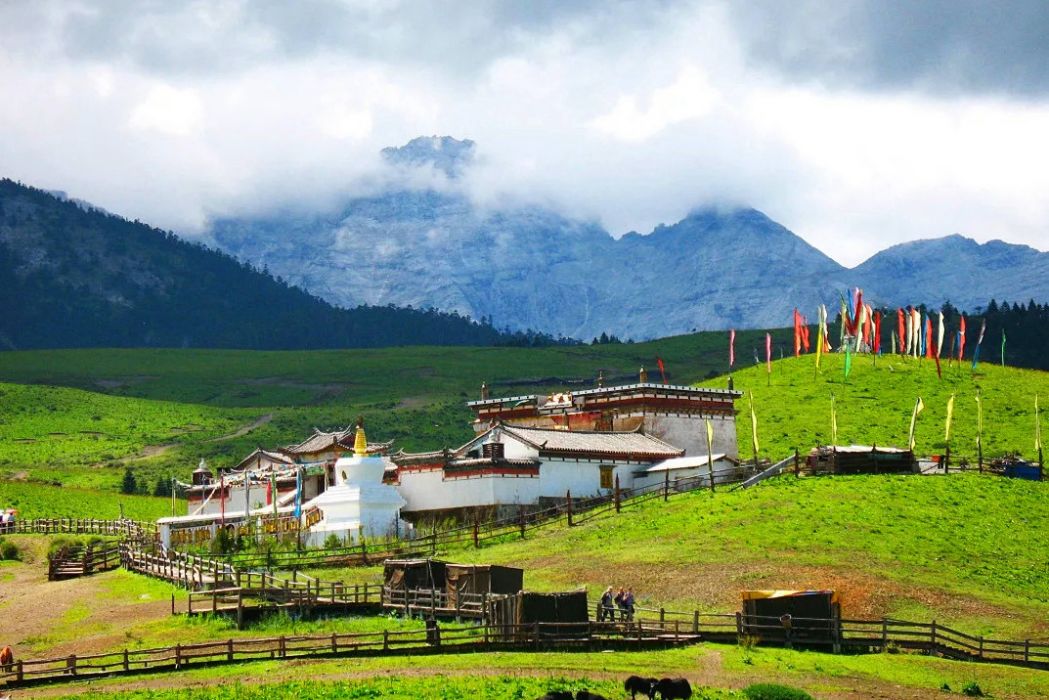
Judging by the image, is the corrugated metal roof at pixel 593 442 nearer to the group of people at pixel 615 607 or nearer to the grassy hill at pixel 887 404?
the grassy hill at pixel 887 404

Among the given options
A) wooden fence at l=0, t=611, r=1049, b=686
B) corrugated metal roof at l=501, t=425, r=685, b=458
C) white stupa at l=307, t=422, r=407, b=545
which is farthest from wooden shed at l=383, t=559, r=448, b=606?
corrugated metal roof at l=501, t=425, r=685, b=458

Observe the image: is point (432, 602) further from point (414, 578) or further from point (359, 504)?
point (359, 504)

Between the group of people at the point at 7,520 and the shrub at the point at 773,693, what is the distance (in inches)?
2596

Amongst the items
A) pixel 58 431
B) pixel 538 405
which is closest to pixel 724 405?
pixel 538 405

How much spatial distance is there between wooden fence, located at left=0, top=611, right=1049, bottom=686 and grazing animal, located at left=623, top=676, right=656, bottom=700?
7236 mm

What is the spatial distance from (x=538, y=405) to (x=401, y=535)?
87.2 ft

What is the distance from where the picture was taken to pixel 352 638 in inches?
1943

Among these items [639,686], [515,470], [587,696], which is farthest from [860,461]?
[587,696]

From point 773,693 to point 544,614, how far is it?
369 inches

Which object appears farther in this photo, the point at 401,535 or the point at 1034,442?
the point at 1034,442

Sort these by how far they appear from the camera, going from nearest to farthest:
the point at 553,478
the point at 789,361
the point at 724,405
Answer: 1. the point at 553,478
2. the point at 724,405
3. the point at 789,361

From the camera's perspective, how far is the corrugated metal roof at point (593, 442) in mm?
88188

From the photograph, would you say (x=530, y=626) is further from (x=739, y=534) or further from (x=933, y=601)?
(x=739, y=534)

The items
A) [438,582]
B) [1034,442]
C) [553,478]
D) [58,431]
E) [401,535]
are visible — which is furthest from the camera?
[58,431]
